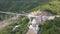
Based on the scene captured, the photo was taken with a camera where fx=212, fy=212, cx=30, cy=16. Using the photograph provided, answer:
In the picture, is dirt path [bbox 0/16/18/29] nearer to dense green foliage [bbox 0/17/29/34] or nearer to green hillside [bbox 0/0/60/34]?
green hillside [bbox 0/0/60/34]

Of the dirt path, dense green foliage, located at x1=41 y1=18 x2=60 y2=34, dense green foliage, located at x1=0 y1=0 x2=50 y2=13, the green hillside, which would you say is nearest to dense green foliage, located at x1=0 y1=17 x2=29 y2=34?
the green hillside

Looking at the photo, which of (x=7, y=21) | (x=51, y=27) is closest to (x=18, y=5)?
(x=7, y=21)

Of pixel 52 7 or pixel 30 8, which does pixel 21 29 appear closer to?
pixel 52 7

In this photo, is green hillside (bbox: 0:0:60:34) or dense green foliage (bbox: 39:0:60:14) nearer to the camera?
green hillside (bbox: 0:0:60:34)

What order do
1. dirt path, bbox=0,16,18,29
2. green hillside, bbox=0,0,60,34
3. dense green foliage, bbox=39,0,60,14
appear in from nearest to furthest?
green hillside, bbox=0,0,60,34, dense green foliage, bbox=39,0,60,14, dirt path, bbox=0,16,18,29

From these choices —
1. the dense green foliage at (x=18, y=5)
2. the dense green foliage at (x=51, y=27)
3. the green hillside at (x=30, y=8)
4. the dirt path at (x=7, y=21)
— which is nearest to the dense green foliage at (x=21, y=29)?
the green hillside at (x=30, y=8)

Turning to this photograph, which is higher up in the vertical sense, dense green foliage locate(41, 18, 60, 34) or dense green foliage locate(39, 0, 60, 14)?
dense green foliage locate(39, 0, 60, 14)

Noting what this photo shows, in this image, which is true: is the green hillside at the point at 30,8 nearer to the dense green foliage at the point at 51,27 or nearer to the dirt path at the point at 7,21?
the dense green foliage at the point at 51,27

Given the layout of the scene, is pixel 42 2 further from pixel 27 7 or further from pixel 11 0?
pixel 11 0
